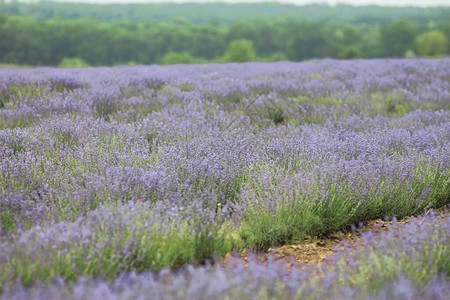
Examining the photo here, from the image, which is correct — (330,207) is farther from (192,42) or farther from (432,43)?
(192,42)

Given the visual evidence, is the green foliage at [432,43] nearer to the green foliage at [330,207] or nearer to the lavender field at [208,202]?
the lavender field at [208,202]

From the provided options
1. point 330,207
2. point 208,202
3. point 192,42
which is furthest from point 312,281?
point 192,42

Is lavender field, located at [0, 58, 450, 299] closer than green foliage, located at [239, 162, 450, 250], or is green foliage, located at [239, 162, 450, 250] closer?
lavender field, located at [0, 58, 450, 299]

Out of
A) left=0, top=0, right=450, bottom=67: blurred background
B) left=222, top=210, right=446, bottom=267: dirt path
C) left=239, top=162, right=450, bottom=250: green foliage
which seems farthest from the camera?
left=0, top=0, right=450, bottom=67: blurred background

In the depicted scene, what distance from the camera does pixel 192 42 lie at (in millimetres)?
71000

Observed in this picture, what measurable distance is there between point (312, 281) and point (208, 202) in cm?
102

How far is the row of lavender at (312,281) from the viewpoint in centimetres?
156

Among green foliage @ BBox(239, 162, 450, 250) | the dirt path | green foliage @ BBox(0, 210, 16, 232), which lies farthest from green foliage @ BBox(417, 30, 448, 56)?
green foliage @ BBox(0, 210, 16, 232)

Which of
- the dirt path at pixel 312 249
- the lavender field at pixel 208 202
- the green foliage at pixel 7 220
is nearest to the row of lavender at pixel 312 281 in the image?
the lavender field at pixel 208 202

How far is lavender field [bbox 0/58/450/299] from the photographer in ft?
5.95

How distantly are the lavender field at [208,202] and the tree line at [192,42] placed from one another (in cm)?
4609

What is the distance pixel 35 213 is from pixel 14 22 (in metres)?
71.9

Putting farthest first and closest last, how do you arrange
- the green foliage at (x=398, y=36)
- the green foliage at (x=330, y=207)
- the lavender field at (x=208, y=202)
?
the green foliage at (x=398, y=36) < the green foliage at (x=330, y=207) < the lavender field at (x=208, y=202)

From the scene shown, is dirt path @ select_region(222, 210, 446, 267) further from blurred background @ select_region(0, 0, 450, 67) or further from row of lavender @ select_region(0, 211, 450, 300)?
blurred background @ select_region(0, 0, 450, 67)
